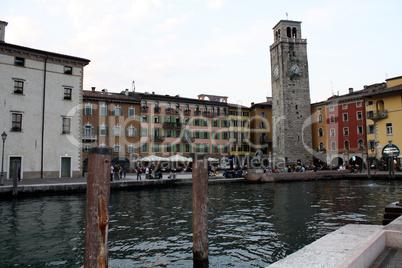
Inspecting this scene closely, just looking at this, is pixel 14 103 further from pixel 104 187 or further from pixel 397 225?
pixel 397 225

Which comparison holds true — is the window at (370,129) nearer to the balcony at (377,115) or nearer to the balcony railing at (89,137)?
the balcony at (377,115)

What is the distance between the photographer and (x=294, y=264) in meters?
4.01

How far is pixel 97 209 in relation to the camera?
5.01 meters

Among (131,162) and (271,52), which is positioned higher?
(271,52)

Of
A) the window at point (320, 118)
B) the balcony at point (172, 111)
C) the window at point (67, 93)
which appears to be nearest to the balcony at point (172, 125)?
the balcony at point (172, 111)

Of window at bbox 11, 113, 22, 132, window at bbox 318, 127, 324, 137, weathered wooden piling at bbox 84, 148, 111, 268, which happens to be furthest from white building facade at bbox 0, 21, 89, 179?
window at bbox 318, 127, 324, 137

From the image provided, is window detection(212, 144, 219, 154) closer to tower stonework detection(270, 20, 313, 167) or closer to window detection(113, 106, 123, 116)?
tower stonework detection(270, 20, 313, 167)

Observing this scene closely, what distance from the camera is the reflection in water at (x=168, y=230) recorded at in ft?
24.9

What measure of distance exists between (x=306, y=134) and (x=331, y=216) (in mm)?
44751

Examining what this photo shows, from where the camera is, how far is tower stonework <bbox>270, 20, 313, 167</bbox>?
5378cm

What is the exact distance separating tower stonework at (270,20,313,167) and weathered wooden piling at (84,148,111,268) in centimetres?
5067

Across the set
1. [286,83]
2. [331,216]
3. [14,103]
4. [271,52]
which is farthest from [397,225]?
[271,52]

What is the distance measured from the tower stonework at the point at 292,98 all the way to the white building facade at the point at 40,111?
3474cm

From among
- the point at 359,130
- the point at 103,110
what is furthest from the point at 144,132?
the point at 359,130
